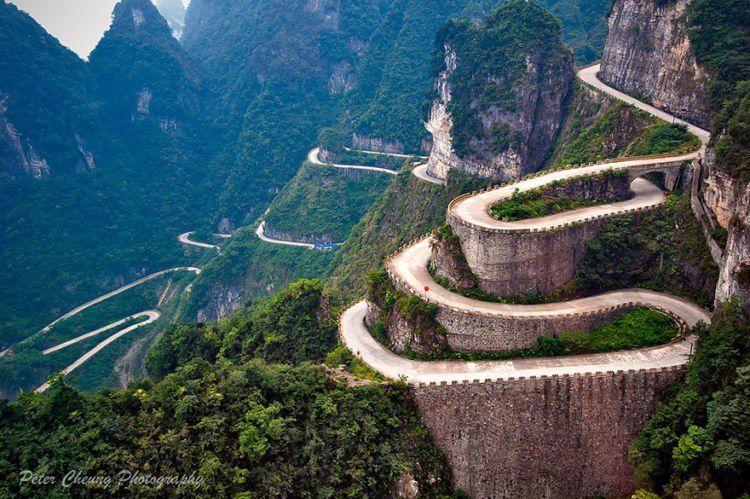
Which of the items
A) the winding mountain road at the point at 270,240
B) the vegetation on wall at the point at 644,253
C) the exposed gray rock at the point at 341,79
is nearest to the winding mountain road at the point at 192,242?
the winding mountain road at the point at 270,240

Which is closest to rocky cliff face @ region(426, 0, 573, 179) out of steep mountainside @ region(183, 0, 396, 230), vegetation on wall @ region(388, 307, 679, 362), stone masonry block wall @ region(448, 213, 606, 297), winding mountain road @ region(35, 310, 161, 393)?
stone masonry block wall @ region(448, 213, 606, 297)

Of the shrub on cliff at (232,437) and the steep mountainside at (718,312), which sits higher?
the steep mountainside at (718,312)

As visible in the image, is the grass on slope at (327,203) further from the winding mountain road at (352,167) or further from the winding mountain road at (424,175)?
the winding mountain road at (424,175)

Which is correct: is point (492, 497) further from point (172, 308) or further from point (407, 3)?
point (407, 3)

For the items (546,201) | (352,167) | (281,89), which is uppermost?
(281,89)

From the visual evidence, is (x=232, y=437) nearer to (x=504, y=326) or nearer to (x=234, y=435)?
(x=234, y=435)

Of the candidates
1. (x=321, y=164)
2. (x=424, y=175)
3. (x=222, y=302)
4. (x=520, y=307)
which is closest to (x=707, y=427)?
(x=520, y=307)
